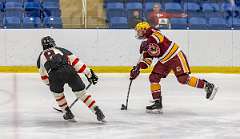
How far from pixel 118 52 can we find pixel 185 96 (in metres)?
2.99

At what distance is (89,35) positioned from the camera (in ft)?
36.1

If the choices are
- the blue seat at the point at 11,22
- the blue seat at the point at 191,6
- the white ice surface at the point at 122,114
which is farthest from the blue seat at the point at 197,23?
the blue seat at the point at 11,22

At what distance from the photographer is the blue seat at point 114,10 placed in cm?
1164

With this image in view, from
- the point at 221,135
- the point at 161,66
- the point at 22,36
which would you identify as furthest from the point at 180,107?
the point at 22,36

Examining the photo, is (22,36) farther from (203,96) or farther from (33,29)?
(203,96)

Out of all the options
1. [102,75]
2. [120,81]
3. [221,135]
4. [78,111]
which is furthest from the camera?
[102,75]

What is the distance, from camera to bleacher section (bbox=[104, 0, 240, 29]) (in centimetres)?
1147

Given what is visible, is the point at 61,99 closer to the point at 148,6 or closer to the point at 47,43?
the point at 47,43

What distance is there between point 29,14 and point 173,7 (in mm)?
2779

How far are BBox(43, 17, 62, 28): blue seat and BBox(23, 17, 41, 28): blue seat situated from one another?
11 centimetres

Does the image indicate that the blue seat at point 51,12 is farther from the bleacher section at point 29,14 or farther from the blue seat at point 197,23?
the blue seat at point 197,23

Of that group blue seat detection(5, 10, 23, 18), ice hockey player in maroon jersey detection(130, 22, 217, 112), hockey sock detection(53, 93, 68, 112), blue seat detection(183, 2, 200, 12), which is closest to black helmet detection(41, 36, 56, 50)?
hockey sock detection(53, 93, 68, 112)

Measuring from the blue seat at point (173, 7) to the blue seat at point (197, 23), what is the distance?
370 millimetres

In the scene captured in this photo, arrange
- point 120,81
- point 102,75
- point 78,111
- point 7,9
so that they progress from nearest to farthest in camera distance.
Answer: point 78,111
point 120,81
point 102,75
point 7,9
